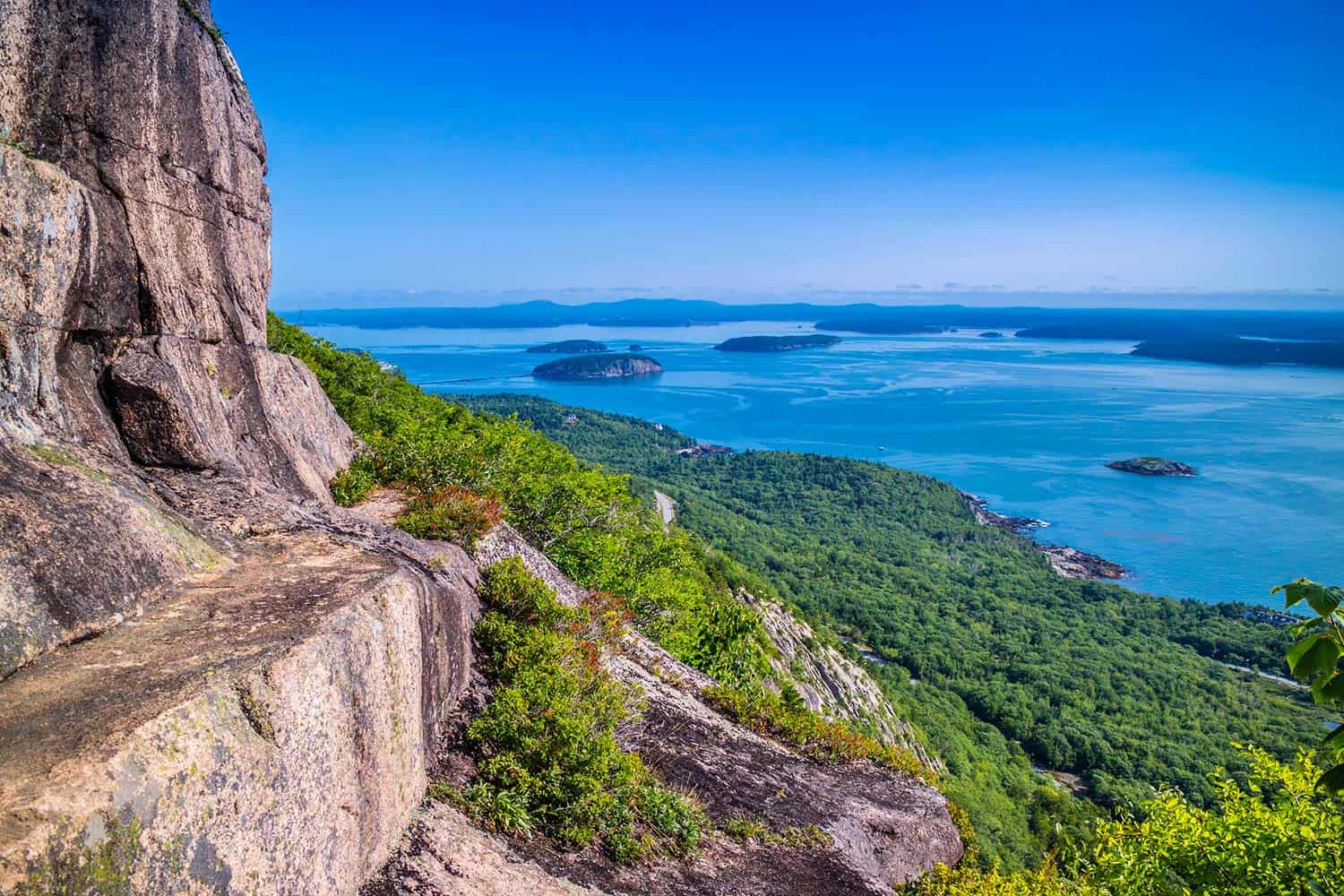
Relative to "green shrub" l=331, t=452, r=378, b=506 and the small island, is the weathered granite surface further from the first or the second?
the small island

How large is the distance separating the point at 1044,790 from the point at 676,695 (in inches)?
1566

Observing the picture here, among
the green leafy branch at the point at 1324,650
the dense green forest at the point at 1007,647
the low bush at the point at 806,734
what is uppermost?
the green leafy branch at the point at 1324,650

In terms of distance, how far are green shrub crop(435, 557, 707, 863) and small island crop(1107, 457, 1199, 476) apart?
12427 cm

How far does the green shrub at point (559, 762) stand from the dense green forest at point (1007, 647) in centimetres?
2978

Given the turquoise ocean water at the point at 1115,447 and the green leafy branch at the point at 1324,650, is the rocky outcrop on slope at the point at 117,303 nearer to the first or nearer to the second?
the green leafy branch at the point at 1324,650

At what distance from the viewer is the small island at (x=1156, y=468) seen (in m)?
109

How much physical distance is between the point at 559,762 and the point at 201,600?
4.24 meters

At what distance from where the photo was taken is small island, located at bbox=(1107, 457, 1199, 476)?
109438mm

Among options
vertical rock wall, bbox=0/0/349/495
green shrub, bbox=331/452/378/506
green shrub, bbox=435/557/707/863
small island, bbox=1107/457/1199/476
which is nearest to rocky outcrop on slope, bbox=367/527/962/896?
green shrub, bbox=435/557/707/863

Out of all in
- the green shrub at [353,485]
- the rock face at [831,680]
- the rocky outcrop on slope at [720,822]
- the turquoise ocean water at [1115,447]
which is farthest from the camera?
the turquoise ocean water at [1115,447]

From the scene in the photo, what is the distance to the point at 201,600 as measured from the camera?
6.88 meters

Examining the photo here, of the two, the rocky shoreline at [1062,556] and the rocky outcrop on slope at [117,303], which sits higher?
the rocky outcrop on slope at [117,303]

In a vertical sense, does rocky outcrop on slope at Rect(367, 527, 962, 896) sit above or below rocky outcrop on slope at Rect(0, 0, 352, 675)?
Result: below

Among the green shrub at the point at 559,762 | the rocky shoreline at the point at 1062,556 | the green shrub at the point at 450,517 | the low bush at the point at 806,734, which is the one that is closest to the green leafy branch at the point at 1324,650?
the green shrub at the point at 559,762
